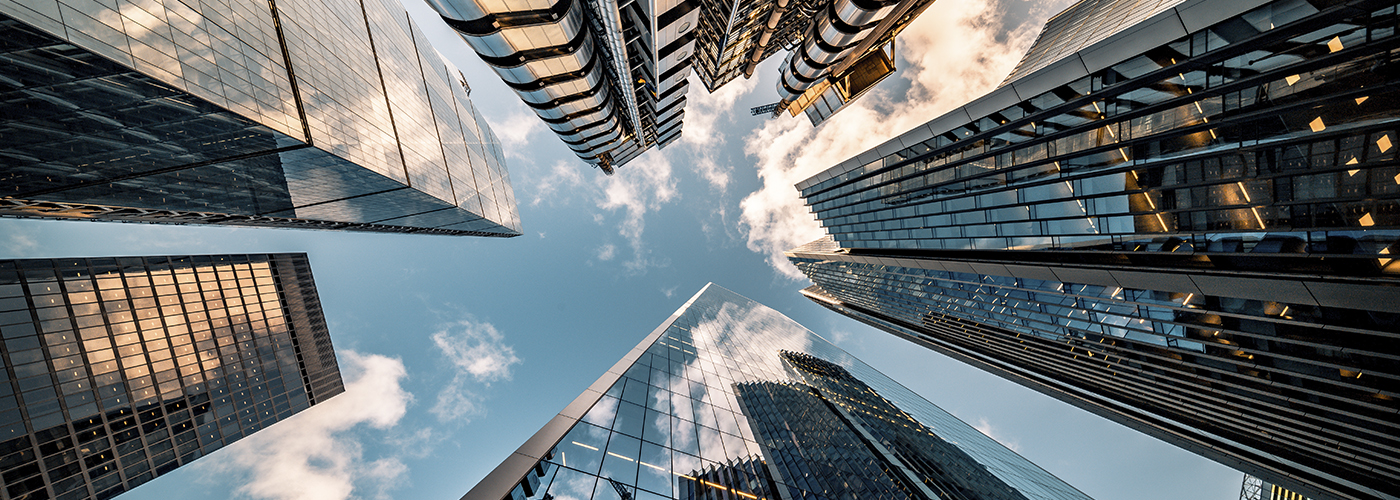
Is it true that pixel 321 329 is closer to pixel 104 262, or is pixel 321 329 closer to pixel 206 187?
pixel 104 262

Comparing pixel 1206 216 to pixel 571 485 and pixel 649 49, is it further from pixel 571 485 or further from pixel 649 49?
pixel 649 49

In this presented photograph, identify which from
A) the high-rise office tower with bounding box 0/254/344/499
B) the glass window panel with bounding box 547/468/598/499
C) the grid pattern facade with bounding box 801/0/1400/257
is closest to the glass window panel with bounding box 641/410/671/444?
the glass window panel with bounding box 547/468/598/499

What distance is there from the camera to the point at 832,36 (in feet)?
94.2

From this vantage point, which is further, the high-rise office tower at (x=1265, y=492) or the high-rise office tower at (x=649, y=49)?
the high-rise office tower at (x=1265, y=492)

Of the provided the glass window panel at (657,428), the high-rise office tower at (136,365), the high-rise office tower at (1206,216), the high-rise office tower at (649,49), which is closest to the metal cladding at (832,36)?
the high-rise office tower at (649,49)

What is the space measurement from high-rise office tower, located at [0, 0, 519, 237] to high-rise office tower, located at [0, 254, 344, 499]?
2444cm

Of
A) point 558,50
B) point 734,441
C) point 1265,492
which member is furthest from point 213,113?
point 1265,492

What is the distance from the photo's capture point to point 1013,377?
4922cm

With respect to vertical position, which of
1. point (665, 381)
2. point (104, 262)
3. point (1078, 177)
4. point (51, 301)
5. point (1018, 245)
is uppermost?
point (104, 262)

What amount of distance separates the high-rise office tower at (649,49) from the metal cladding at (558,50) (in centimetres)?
6

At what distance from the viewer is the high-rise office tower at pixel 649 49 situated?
57.9ft

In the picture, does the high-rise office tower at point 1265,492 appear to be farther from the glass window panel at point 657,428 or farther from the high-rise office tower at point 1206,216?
the glass window panel at point 657,428

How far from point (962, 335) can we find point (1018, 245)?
28.1 meters

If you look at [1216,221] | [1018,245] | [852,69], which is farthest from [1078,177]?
[852,69]
